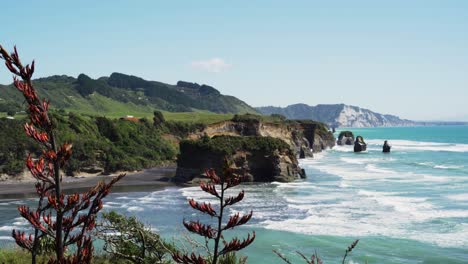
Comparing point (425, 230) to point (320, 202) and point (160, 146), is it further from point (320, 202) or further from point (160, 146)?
point (160, 146)

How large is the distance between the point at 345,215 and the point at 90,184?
4008 cm

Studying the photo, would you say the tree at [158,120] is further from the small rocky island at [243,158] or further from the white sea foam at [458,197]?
the white sea foam at [458,197]

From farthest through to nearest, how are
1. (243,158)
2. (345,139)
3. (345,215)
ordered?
(345,139) < (243,158) < (345,215)

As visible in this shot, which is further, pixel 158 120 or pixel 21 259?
pixel 158 120

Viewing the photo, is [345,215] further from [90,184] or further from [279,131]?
[279,131]

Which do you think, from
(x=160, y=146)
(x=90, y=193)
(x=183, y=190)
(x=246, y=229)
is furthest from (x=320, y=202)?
(x=160, y=146)

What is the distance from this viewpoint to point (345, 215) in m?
48.9

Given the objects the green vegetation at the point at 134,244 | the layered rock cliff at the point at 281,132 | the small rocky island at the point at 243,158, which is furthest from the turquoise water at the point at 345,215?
the layered rock cliff at the point at 281,132

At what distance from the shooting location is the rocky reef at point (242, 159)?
76.1m

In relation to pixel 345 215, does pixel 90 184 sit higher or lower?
higher

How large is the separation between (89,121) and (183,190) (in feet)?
160

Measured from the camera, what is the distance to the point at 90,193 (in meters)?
5.43

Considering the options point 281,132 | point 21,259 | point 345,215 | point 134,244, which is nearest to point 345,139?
point 281,132

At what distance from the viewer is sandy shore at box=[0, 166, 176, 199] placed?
65.1 m
